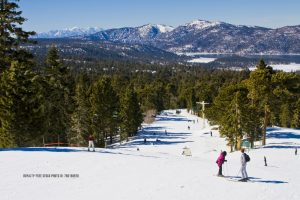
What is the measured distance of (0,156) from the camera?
2447cm

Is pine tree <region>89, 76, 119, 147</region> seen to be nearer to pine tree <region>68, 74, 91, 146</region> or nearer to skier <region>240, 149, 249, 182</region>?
pine tree <region>68, 74, 91, 146</region>

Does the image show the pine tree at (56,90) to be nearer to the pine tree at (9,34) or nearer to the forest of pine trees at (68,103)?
the forest of pine trees at (68,103)

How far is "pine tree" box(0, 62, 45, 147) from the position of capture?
131 feet

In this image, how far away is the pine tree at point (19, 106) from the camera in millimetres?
39906

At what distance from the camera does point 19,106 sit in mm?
41062

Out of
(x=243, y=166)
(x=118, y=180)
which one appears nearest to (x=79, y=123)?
(x=118, y=180)

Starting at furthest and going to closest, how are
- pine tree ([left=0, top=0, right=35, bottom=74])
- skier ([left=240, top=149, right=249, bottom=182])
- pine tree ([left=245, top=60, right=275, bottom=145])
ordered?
1. pine tree ([left=245, top=60, right=275, bottom=145])
2. pine tree ([left=0, top=0, right=35, bottom=74])
3. skier ([left=240, top=149, right=249, bottom=182])

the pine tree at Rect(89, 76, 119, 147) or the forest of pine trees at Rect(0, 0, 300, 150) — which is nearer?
the forest of pine trees at Rect(0, 0, 300, 150)

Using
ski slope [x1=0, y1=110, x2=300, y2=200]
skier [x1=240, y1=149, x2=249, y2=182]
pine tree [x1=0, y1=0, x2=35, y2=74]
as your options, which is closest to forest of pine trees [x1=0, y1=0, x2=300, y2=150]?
pine tree [x1=0, y1=0, x2=35, y2=74]

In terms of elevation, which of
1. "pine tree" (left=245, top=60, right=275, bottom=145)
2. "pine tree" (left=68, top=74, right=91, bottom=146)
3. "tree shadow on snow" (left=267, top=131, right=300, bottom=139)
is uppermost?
"pine tree" (left=245, top=60, right=275, bottom=145)

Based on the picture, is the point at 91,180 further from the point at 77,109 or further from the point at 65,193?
the point at 77,109

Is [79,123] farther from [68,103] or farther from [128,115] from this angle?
[128,115]

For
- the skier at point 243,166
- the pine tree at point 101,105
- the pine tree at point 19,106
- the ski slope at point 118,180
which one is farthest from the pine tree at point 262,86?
the skier at point 243,166

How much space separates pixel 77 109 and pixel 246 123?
2509cm
